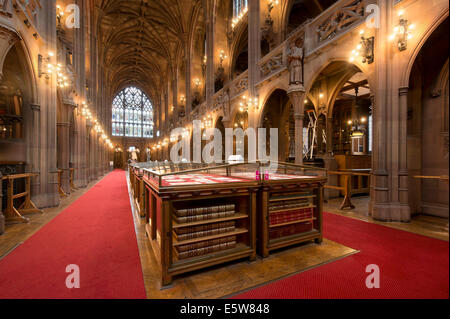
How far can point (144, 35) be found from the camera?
26.7 meters

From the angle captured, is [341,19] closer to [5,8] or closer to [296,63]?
[296,63]

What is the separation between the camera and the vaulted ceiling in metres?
19.8

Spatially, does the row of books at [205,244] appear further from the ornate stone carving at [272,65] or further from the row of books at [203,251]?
the ornate stone carving at [272,65]

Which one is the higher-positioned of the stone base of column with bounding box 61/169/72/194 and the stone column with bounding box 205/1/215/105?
the stone column with bounding box 205/1/215/105

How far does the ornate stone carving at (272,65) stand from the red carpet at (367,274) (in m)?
7.14

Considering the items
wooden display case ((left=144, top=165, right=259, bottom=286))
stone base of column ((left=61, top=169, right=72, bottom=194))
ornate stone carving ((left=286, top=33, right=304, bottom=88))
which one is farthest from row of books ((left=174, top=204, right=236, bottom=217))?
stone base of column ((left=61, top=169, right=72, bottom=194))

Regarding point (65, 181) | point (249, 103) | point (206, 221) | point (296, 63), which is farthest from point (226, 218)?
point (65, 181)

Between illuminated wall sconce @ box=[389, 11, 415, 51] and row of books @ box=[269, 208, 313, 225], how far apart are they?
4261 mm

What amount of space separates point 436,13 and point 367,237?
463 cm

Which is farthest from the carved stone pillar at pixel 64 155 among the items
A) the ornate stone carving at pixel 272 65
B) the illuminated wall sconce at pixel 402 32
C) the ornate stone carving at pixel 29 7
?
the illuminated wall sconce at pixel 402 32

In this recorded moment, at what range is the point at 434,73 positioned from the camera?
510cm

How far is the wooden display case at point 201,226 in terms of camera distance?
7.50ft

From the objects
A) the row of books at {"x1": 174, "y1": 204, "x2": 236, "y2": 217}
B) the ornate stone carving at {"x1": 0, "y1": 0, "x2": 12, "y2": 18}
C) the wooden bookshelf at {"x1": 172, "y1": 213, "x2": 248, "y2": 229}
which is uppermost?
the ornate stone carving at {"x1": 0, "y1": 0, "x2": 12, "y2": 18}

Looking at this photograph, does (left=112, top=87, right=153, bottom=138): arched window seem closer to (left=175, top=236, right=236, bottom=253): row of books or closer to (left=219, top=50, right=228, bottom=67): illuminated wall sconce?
(left=219, top=50, right=228, bottom=67): illuminated wall sconce
